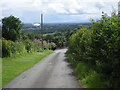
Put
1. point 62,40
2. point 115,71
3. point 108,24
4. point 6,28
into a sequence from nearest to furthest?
point 115,71
point 108,24
point 6,28
point 62,40

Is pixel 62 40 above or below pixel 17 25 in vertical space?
below

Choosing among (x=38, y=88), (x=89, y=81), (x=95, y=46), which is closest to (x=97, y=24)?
(x=95, y=46)

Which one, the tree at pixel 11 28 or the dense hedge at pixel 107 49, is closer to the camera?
the dense hedge at pixel 107 49

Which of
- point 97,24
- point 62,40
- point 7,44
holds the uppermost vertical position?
point 97,24

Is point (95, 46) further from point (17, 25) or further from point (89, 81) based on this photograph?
point (17, 25)

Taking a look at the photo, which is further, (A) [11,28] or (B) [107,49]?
(A) [11,28]

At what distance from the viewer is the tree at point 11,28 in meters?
37.9

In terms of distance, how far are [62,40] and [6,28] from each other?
5383cm

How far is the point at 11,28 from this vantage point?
1523 inches

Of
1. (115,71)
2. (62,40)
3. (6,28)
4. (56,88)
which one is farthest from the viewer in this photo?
(62,40)

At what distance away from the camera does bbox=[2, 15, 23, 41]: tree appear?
3788cm

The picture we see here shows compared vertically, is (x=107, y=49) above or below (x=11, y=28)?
below

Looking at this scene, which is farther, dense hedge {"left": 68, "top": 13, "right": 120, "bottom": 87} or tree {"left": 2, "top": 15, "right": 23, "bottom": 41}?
tree {"left": 2, "top": 15, "right": 23, "bottom": 41}

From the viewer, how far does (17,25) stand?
1543 inches
